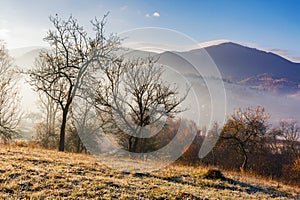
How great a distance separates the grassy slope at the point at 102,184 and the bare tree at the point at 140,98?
17120 millimetres

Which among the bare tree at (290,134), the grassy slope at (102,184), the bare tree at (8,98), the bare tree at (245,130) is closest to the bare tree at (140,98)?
the bare tree at (8,98)

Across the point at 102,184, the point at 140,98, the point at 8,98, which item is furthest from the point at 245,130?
the point at 102,184

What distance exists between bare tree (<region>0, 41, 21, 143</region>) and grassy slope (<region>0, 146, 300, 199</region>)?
20352 mm

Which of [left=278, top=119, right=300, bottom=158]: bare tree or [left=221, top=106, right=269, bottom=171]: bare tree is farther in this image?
[left=278, top=119, right=300, bottom=158]: bare tree

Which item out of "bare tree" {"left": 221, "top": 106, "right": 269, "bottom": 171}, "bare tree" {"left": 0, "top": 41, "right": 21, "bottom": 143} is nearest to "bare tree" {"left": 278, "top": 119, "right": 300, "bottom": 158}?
"bare tree" {"left": 221, "top": 106, "right": 269, "bottom": 171}

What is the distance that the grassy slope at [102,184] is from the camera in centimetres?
884

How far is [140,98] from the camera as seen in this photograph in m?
32.5

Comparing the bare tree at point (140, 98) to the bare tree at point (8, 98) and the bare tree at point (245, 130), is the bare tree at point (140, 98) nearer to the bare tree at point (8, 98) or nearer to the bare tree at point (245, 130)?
the bare tree at point (8, 98)

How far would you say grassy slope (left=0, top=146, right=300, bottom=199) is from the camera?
884 cm

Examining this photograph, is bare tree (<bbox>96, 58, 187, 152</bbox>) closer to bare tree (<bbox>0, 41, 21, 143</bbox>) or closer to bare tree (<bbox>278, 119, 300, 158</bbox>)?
bare tree (<bbox>0, 41, 21, 143</bbox>)

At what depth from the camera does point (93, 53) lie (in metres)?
25.9

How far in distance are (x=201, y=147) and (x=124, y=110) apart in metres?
61.6

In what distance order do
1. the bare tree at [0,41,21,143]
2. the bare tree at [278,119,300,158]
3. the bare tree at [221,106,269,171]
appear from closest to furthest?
the bare tree at [0,41,21,143], the bare tree at [221,106,269,171], the bare tree at [278,119,300,158]

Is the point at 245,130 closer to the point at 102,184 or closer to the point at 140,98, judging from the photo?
the point at 140,98
